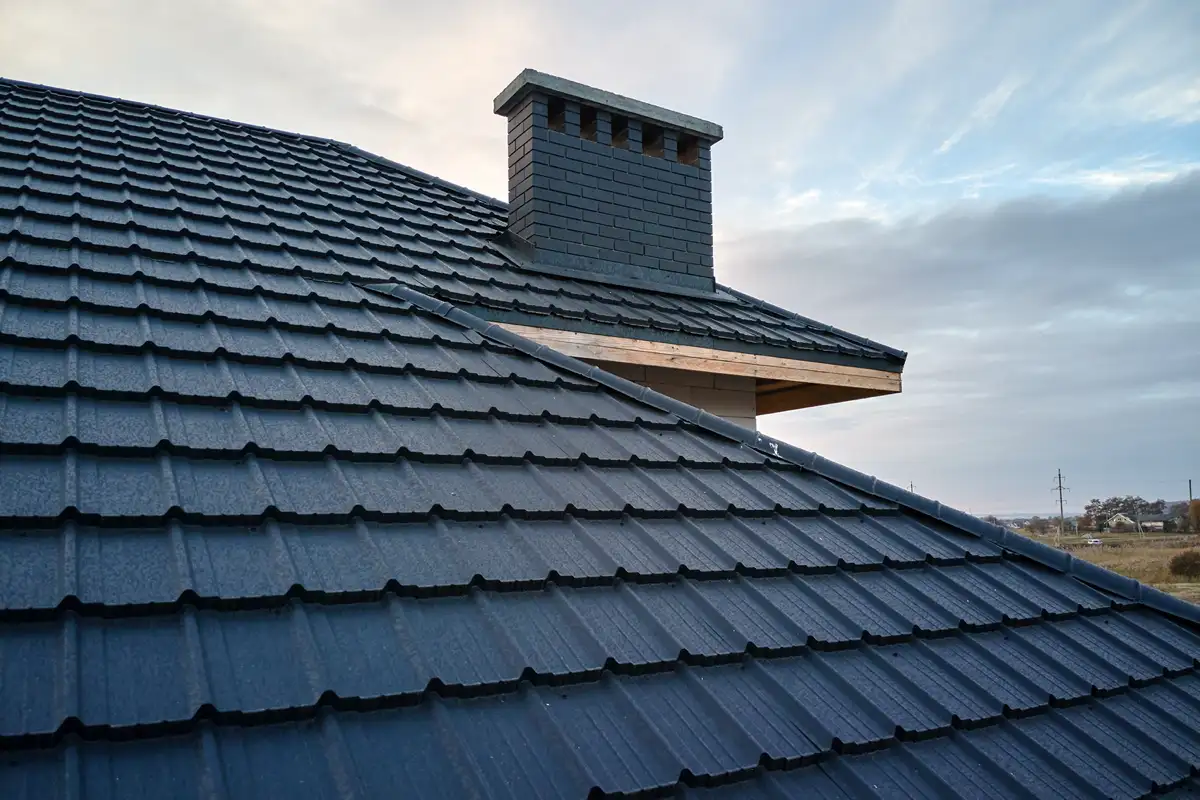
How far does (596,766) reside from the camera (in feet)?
6.14

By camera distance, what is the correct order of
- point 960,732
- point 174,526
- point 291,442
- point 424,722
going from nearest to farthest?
point 424,722 → point 174,526 → point 960,732 → point 291,442

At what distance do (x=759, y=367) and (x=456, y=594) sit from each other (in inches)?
174

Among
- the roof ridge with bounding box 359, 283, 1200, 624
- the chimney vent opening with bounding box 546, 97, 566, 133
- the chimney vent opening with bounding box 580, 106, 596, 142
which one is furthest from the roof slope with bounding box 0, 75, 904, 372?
the chimney vent opening with bounding box 580, 106, 596, 142

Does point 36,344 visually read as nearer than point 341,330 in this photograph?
Yes

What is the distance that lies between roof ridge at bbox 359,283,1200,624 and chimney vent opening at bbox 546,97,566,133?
130 inches

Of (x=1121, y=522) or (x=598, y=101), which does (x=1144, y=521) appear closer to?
(x=1121, y=522)

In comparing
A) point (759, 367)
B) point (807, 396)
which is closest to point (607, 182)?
point (759, 367)

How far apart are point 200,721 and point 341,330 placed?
2467 millimetres

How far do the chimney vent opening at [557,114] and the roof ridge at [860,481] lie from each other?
3309 mm

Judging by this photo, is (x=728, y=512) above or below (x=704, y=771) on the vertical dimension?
above

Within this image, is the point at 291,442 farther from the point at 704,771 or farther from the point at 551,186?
the point at 551,186

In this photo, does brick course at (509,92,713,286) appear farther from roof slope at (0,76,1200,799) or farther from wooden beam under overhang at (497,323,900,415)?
roof slope at (0,76,1200,799)

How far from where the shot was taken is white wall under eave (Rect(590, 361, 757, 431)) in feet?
19.6

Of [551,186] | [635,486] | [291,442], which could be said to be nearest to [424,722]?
[291,442]
